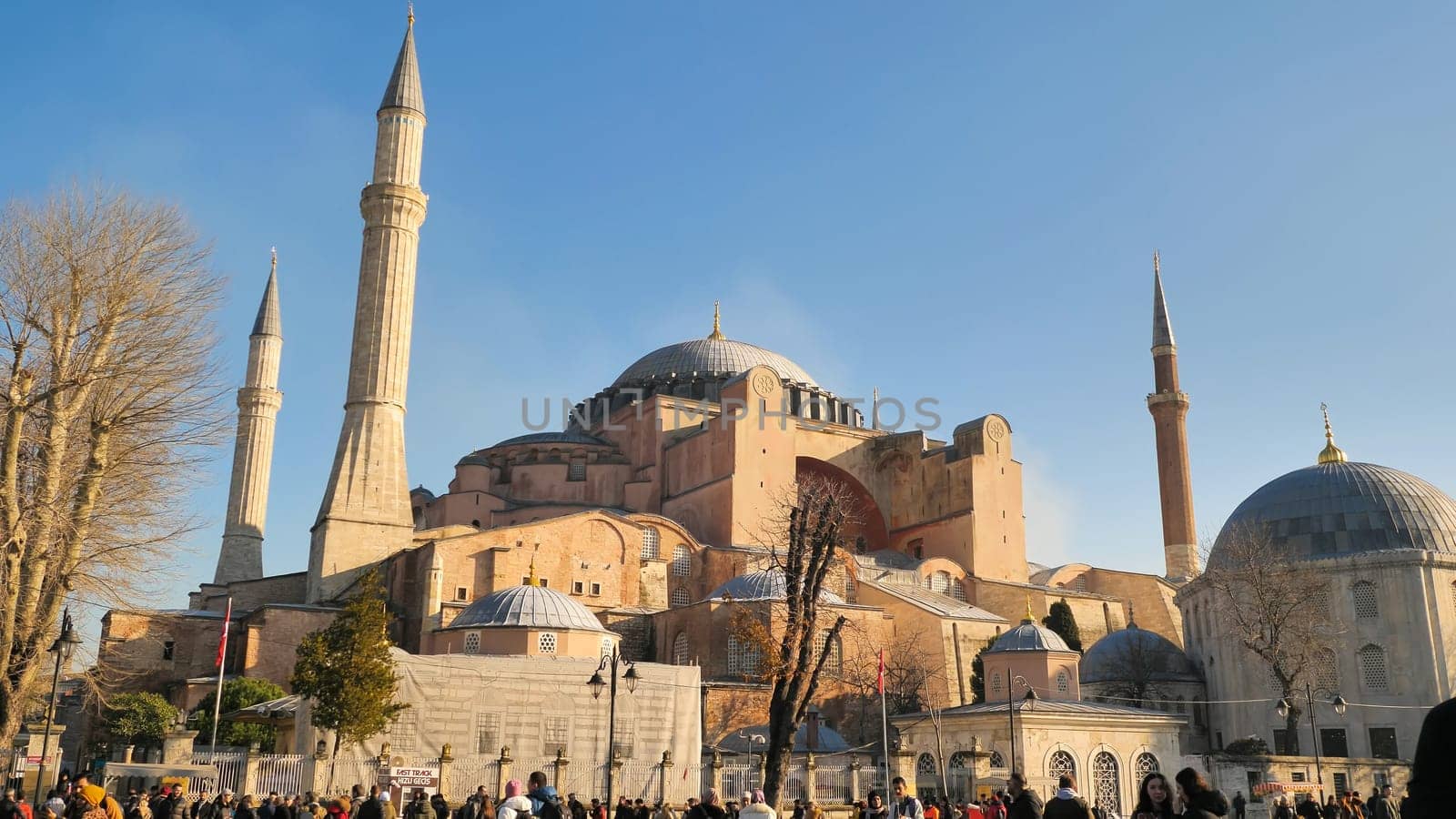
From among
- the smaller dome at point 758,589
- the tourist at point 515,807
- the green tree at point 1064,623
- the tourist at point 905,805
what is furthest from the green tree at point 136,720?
the green tree at point 1064,623

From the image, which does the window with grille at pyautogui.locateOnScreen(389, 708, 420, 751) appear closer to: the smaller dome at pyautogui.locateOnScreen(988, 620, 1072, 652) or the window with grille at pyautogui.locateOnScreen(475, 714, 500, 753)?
the window with grille at pyautogui.locateOnScreen(475, 714, 500, 753)

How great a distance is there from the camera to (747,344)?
157 feet

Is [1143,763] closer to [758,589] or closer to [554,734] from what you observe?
[758,589]

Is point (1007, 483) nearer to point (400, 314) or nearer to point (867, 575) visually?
point (867, 575)

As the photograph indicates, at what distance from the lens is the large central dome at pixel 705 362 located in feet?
148

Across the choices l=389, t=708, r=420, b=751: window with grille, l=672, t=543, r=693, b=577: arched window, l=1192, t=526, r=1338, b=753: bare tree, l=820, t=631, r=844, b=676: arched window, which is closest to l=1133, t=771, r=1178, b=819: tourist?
l=389, t=708, r=420, b=751: window with grille

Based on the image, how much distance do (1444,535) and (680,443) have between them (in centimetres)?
2104

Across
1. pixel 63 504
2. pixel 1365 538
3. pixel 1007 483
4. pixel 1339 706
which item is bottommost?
pixel 1339 706

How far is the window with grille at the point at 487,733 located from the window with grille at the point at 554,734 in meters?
0.88

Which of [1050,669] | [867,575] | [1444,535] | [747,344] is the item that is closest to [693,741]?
[1050,669]

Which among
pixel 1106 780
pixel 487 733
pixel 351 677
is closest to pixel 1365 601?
pixel 1106 780

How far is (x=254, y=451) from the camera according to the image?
3941 cm

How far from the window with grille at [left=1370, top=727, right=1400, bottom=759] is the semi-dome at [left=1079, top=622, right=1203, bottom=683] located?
16.3 feet

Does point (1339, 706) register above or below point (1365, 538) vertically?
below
